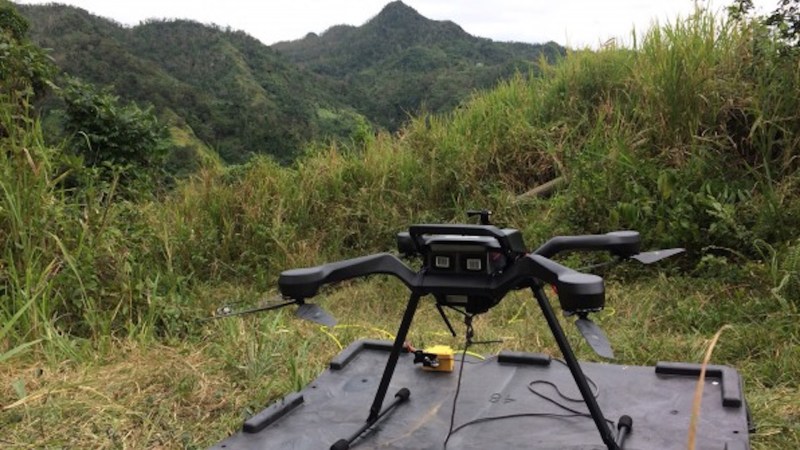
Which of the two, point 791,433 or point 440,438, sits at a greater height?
point 440,438

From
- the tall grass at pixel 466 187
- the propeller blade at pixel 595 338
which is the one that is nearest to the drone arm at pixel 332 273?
the propeller blade at pixel 595 338

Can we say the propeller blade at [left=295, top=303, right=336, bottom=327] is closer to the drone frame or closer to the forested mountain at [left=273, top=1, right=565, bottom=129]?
the drone frame

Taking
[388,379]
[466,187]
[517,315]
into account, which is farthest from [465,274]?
[466,187]

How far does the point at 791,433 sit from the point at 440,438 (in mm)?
985

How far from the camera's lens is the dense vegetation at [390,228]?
7.27ft

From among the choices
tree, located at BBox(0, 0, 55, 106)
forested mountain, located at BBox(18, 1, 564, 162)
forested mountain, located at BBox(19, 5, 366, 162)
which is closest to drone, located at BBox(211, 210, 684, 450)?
tree, located at BBox(0, 0, 55, 106)

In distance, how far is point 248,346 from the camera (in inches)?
94.3

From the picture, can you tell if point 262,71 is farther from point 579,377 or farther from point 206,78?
point 579,377

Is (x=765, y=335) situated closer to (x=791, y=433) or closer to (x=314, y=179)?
(x=791, y=433)

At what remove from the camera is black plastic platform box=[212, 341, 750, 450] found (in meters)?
1.55

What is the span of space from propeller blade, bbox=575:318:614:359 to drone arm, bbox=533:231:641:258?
0.40m

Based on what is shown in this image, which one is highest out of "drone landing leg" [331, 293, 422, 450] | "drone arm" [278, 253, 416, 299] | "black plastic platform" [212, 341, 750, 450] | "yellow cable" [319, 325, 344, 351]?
"drone arm" [278, 253, 416, 299]

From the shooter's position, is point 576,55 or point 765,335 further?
point 576,55

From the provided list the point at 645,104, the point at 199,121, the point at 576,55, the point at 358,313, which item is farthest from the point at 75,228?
the point at 199,121
